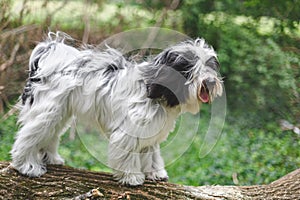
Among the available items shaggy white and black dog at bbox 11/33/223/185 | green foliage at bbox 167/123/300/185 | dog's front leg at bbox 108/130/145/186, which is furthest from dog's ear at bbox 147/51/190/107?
green foliage at bbox 167/123/300/185

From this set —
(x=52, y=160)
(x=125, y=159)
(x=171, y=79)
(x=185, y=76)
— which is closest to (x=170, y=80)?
(x=171, y=79)

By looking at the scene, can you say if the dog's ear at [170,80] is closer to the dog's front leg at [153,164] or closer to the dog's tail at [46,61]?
the dog's front leg at [153,164]

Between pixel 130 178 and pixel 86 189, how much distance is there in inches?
13.5

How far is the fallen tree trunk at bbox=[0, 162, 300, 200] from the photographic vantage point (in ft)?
12.6

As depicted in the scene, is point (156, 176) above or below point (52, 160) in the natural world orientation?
above

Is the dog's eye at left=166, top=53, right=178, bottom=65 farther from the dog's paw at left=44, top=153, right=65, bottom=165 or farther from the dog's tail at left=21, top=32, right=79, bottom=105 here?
the dog's paw at left=44, top=153, right=65, bottom=165

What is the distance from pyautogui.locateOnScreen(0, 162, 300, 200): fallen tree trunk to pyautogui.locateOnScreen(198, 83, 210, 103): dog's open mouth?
81 centimetres

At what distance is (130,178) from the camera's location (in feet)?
12.9

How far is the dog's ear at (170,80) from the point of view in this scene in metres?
3.66

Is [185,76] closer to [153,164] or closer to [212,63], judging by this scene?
[212,63]

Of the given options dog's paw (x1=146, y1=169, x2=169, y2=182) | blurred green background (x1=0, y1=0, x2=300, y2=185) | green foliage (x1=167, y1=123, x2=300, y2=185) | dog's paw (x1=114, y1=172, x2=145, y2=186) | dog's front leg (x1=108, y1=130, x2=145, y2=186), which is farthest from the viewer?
blurred green background (x1=0, y1=0, x2=300, y2=185)

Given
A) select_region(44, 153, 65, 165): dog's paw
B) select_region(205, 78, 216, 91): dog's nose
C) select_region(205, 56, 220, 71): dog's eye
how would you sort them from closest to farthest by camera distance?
select_region(205, 78, 216, 91): dog's nose < select_region(205, 56, 220, 71): dog's eye < select_region(44, 153, 65, 165): dog's paw

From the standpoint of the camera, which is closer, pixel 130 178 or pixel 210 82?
pixel 210 82

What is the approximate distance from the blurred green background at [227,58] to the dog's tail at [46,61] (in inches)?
98.6
